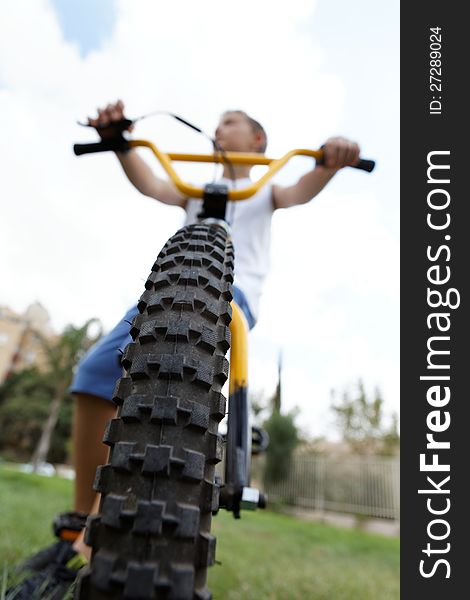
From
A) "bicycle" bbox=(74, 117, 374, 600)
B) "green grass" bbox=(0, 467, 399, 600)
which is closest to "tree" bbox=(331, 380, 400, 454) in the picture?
"green grass" bbox=(0, 467, 399, 600)

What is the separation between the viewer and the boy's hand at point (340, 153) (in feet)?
5.07

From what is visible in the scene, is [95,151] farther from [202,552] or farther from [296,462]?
[296,462]

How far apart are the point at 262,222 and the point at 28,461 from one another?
36.3 meters

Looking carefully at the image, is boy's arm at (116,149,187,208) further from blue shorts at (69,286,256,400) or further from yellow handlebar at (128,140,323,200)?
blue shorts at (69,286,256,400)

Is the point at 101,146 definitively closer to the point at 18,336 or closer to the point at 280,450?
the point at 280,450

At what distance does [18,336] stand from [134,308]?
47.3 meters

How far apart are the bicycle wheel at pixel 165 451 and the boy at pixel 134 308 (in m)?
0.59

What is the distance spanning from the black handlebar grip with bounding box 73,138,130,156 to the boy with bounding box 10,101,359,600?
41 millimetres

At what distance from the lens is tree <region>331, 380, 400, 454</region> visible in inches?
598

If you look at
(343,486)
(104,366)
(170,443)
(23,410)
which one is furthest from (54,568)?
(23,410)

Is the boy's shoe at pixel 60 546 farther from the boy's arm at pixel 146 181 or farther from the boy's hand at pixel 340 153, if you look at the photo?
the boy's hand at pixel 340 153

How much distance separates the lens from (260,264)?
5.56 ft

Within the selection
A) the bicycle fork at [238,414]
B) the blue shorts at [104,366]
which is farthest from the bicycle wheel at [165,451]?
the blue shorts at [104,366]

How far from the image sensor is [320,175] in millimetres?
1637
